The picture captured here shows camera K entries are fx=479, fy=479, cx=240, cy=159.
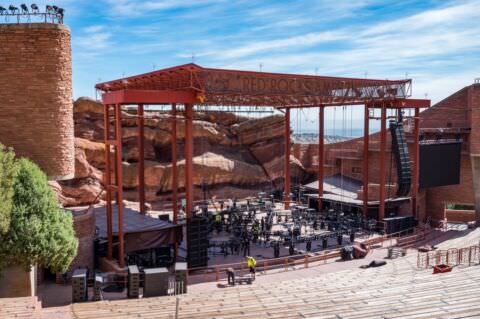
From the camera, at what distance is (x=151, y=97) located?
65.2 feet

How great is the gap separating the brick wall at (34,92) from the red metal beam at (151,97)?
9.36 ft

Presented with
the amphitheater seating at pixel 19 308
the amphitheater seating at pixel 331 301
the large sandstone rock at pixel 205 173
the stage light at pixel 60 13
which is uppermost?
the stage light at pixel 60 13

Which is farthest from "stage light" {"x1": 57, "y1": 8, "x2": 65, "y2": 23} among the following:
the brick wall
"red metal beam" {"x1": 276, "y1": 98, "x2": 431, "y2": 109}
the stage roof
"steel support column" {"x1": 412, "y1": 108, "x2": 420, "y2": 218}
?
"steel support column" {"x1": 412, "y1": 108, "x2": 420, "y2": 218}

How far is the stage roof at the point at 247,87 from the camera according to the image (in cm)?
2064

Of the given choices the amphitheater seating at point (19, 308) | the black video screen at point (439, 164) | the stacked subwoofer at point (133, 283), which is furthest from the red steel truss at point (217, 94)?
the amphitheater seating at point (19, 308)

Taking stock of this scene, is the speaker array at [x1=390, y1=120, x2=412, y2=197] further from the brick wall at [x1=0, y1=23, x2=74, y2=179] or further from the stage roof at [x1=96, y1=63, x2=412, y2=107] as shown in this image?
the brick wall at [x1=0, y1=23, x2=74, y2=179]

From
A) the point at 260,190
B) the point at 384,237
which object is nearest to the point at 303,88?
the point at 384,237

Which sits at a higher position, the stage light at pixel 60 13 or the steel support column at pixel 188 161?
the stage light at pixel 60 13

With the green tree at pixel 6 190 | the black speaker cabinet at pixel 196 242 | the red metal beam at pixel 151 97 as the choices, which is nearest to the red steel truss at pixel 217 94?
the red metal beam at pixel 151 97

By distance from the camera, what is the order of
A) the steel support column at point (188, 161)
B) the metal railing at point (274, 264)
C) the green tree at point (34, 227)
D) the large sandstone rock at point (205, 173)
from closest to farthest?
the green tree at point (34, 227), the metal railing at point (274, 264), the steel support column at point (188, 161), the large sandstone rock at point (205, 173)

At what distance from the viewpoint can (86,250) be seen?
20.6 metres

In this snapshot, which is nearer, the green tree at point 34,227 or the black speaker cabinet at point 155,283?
the green tree at point 34,227

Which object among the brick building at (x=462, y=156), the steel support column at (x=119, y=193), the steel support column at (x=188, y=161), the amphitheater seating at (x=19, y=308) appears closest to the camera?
the amphitheater seating at (x=19, y=308)

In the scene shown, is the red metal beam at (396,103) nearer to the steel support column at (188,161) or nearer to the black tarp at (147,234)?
the steel support column at (188,161)
